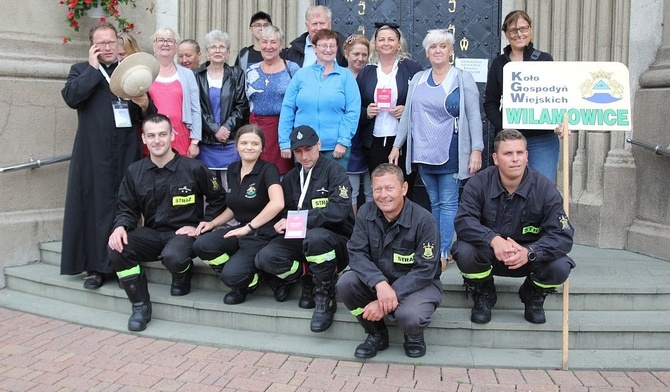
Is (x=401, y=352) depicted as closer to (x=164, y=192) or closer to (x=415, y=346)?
(x=415, y=346)

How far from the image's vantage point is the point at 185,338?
4867mm

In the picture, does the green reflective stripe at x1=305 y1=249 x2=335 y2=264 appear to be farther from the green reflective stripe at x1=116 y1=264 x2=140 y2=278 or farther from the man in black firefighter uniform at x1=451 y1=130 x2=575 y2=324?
the green reflective stripe at x1=116 y1=264 x2=140 y2=278

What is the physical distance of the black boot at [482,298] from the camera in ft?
15.2

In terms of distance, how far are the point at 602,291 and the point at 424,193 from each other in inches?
111

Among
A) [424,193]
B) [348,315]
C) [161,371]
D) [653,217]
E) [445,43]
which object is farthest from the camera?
[424,193]

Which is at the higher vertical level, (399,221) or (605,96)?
(605,96)

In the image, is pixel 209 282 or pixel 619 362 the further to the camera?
pixel 209 282

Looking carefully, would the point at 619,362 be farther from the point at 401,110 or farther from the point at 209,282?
the point at 209,282

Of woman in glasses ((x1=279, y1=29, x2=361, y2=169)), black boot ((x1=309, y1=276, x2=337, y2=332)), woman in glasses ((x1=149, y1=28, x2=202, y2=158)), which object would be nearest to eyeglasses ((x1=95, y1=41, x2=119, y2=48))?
woman in glasses ((x1=149, y1=28, x2=202, y2=158))

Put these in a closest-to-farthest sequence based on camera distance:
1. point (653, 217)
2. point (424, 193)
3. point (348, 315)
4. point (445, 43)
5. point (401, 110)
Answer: point (348, 315), point (445, 43), point (401, 110), point (653, 217), point (424, 193)

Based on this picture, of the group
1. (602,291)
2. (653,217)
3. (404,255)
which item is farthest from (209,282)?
(653,217)

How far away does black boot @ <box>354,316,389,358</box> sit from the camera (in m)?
4.45

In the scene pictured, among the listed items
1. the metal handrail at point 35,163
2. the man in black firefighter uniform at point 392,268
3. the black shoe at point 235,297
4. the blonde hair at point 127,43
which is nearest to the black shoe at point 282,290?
the black shoe at point 235,297

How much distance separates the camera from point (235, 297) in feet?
16.8
